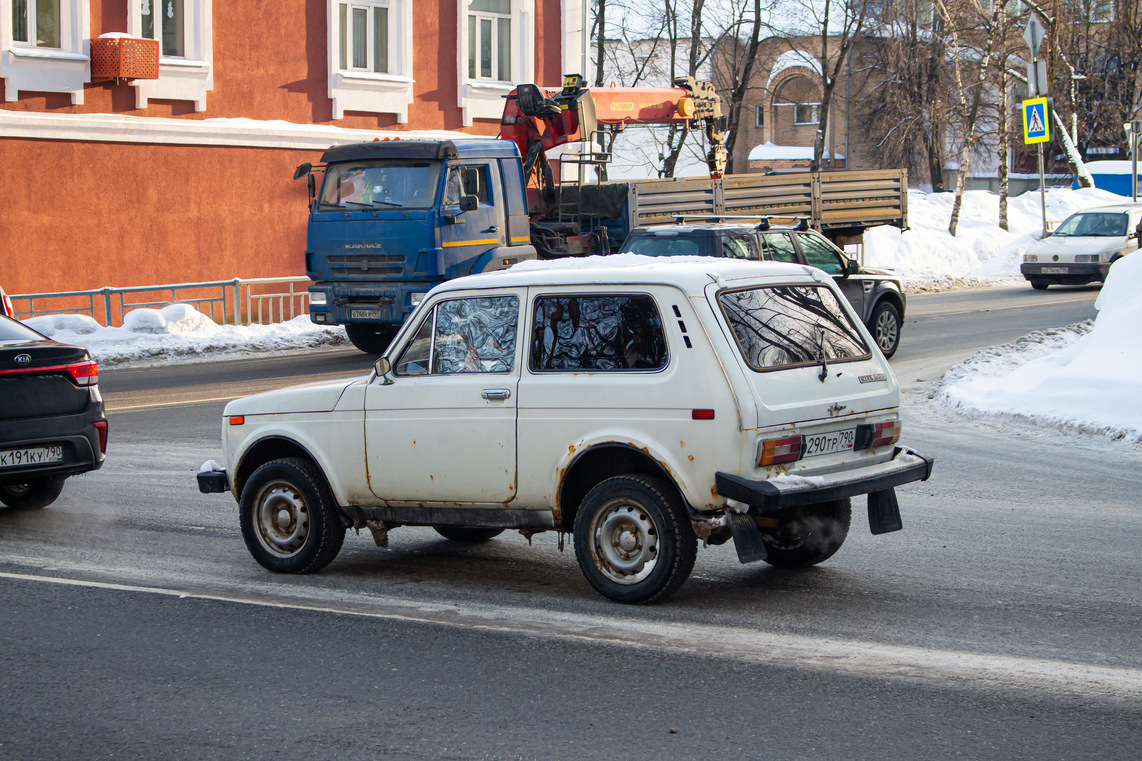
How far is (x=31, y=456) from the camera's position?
8625mm

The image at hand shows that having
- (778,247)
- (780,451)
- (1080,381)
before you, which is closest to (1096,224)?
(778,247)

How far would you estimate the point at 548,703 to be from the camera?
197 inches

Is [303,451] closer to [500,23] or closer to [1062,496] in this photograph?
[1062,496]

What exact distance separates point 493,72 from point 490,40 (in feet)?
2.39

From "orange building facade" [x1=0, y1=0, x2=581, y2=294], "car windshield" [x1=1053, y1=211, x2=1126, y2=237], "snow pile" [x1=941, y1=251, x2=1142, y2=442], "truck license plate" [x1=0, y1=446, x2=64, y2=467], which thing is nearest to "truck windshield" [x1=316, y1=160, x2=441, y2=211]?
"snow pile" [x1=941, y1=251, x2=1142, y2=442]

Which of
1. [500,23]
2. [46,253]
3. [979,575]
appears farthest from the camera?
[500,23]

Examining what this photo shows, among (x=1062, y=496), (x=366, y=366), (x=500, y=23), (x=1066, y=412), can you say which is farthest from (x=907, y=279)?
(x=1062, y=496)

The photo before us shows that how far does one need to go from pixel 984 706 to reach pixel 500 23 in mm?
27201

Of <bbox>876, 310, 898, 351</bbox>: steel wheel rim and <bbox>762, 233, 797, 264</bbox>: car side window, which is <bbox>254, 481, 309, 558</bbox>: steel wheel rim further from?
<bbox>876, 310, 898, 351</bbox>: steel wheel rim

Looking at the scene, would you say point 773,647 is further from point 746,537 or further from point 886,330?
point 886,330

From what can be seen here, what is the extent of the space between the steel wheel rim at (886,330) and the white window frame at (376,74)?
47.7 ft

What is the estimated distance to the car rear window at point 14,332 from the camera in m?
9.05

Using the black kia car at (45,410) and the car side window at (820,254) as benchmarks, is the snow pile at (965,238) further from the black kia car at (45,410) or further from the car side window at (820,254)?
the black kia car at (45,410)

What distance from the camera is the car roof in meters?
6.29
